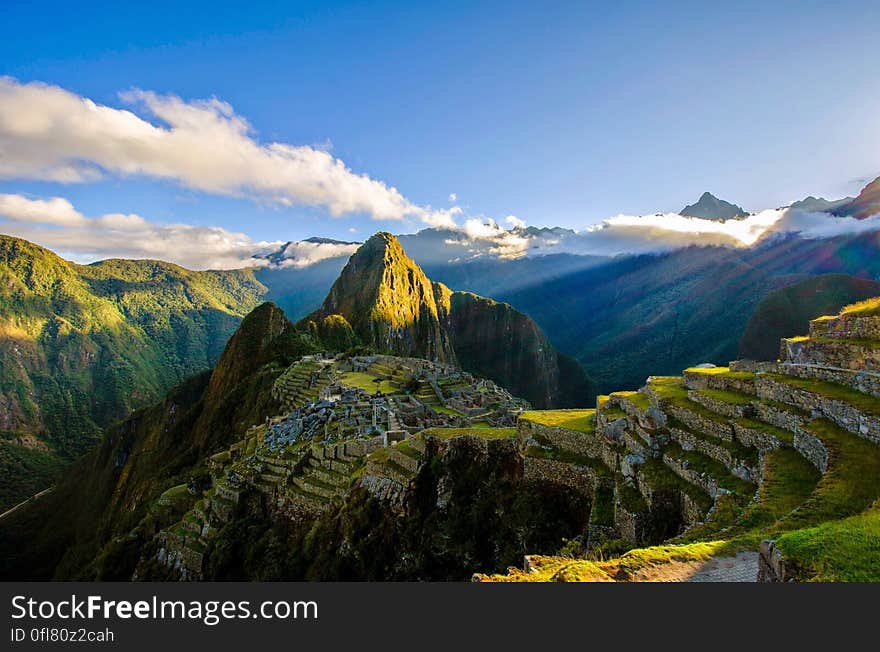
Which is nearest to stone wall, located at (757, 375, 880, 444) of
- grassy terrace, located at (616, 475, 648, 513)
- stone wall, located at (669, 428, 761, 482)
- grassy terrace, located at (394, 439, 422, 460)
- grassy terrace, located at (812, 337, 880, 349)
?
stone wall, located at (669, 428, 761, 482)

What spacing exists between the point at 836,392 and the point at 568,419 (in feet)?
34.9

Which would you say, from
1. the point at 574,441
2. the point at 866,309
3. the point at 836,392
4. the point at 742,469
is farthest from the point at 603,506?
the point at 866,309

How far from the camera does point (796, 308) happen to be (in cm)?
17738

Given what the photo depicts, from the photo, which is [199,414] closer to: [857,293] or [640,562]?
[640,562]

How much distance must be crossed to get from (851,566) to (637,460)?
8.61 metres

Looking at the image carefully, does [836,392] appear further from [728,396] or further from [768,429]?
[728,396]

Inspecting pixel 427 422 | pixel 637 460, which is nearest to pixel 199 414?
pixel 427 422

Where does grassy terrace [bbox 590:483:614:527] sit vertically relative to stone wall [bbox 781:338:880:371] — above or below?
below

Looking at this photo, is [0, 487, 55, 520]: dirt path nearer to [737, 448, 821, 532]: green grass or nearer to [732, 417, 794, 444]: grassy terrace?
[732, 417, 794, 444]: grassy terrace

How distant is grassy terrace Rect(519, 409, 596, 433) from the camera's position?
Answer: 19.5 metres

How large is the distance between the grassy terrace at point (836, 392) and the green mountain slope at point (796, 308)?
581 feet

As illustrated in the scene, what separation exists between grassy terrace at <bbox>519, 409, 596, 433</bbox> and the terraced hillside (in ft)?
0.60

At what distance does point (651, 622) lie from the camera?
19.6 ft

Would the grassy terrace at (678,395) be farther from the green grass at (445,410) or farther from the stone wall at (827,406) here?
the green grass at (445,410)
